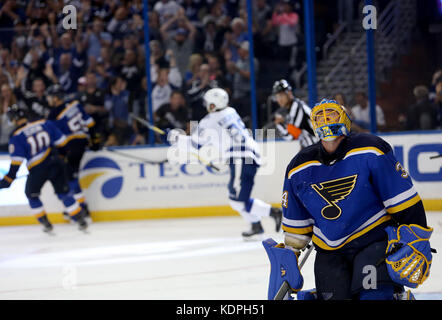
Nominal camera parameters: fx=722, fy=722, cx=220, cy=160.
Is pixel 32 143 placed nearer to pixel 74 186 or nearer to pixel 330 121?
pixel 74 186

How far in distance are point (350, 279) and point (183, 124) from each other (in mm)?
6053

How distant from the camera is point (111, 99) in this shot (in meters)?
8.87

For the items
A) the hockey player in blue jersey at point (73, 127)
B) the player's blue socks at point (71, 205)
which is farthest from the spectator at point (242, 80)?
the player's blue socks at point (71, 205)

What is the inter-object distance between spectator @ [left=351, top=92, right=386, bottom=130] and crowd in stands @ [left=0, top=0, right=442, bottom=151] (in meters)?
0.95

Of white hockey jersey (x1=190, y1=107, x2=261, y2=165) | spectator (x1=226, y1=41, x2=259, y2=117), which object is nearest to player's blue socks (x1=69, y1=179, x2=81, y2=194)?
spectator (x1=226, y1=41, x2=259, y2=117)

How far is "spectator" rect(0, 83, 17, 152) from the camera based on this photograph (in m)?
8.89

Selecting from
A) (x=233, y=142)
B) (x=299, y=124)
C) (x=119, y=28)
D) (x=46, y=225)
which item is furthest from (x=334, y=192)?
(x=119, y=28)

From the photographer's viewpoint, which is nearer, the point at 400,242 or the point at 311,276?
the point at 400,242

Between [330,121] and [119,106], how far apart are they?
6.34m

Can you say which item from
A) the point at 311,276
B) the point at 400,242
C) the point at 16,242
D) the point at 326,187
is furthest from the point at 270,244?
the point at 16,242

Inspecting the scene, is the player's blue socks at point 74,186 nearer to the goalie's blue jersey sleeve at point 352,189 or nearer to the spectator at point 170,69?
the spectator at point 170,69

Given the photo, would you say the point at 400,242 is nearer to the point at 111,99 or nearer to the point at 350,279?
the point at 350,279

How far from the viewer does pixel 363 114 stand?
8.32 metres

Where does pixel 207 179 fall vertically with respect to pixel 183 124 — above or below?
below
